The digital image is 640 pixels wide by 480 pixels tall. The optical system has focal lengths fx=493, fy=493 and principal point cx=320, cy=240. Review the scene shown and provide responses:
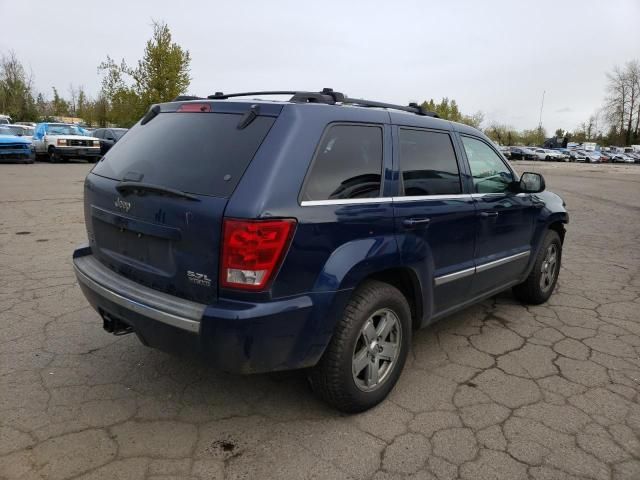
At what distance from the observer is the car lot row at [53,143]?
20.2 metres

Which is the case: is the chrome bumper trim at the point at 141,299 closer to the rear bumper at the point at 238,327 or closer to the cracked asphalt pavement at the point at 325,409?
the rear bumper at the point at 238,327

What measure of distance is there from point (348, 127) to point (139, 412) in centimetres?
203

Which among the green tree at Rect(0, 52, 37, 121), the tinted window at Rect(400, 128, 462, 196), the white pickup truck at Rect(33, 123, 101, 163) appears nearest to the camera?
the tinted window at Rect(400, 128, 462, 196)

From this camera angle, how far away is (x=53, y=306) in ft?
14.3

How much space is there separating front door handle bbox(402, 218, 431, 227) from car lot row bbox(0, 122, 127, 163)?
19346mm

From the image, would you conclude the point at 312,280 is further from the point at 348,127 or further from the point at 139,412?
the point at 139,412

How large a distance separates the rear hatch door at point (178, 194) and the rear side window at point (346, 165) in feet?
1.06

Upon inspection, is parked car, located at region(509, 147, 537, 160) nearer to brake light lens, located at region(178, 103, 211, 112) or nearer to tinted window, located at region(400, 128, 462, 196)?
tinted window, located at region(400, 128, 462, 196)

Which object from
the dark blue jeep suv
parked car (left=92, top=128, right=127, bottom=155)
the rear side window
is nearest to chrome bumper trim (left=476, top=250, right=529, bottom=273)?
the dark blue jeep suv

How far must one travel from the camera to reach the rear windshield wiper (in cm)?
247

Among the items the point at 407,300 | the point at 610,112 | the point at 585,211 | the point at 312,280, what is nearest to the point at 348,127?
the point at 312,280

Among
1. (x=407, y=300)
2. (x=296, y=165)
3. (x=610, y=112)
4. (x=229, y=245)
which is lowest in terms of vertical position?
(x=407, y=300)

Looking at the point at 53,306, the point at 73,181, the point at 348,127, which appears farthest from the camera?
the point at 73,181

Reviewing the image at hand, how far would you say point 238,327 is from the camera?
7.54 ft
